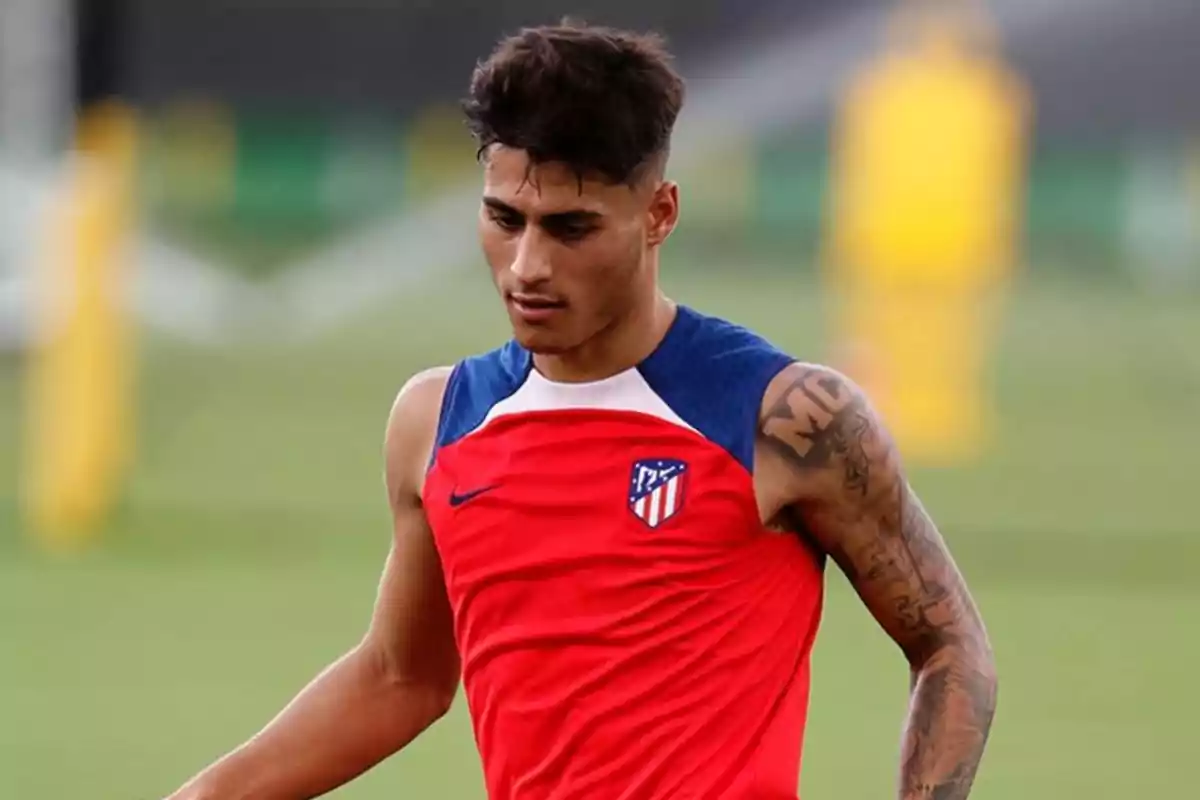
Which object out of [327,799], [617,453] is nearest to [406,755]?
[327,799]

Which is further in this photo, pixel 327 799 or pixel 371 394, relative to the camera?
pixel 371 394

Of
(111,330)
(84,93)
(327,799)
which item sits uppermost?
(84,93)

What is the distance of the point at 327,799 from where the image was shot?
8648 millimetres

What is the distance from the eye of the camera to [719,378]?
13.0 feet

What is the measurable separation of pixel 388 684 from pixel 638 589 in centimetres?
63

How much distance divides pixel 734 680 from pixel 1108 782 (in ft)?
17.3

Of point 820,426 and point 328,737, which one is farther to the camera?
point 328,737

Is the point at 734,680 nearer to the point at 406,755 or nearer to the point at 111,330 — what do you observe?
the point at 406,755

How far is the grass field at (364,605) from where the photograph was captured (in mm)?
9102

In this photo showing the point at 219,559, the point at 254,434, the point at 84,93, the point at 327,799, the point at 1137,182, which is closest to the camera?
the point at 327,799

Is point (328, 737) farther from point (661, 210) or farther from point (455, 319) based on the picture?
point (455, 319)

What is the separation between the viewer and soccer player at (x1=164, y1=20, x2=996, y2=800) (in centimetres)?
385

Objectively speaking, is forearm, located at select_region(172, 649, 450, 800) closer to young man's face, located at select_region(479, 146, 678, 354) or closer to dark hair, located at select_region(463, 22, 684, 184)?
young man's face, located at select_region(479, 146, 678, 354)

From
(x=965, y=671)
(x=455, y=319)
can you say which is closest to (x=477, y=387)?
(x=965, y=671)
